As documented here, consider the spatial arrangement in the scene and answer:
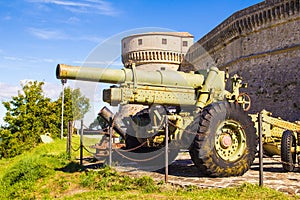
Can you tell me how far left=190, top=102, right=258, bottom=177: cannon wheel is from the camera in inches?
256

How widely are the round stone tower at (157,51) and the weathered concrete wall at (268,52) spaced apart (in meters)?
11.3

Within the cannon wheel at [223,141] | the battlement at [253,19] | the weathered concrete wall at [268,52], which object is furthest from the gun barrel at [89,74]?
the battlement at [253,19]

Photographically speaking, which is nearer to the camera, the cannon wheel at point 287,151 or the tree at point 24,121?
the cannon wheel at point 287,151

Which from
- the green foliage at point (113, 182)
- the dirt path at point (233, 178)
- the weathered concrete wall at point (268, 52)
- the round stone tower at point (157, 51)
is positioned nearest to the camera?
the dirt path at point (233, 178)

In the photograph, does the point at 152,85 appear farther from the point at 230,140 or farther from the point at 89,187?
the point at 89,187

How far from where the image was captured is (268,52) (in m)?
22.5

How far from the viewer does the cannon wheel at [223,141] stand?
6.51 m

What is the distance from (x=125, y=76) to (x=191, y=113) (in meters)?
1.62

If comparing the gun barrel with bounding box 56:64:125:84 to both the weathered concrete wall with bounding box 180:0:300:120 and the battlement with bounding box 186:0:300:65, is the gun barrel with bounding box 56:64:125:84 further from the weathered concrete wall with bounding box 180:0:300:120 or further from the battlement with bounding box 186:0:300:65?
the battlement with bounding box 186:0:300:65

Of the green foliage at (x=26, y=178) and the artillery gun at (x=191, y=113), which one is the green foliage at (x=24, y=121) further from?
the artillery gun at (x=191, y=113)

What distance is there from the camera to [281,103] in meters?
21.4

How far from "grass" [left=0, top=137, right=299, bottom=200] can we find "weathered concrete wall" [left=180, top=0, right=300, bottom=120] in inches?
604

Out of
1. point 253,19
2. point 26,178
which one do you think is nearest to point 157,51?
point 253,19

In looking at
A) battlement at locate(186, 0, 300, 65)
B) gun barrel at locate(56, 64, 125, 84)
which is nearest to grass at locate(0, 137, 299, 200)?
gun barrel at locate(56, 64, 125, 84)
